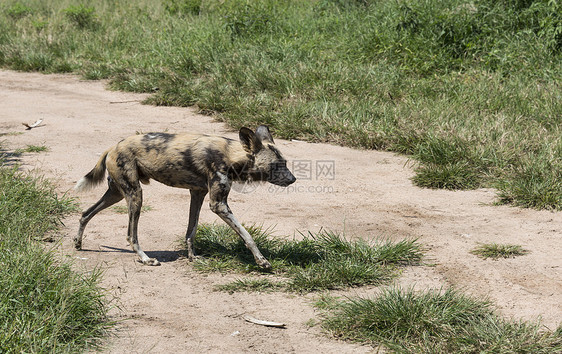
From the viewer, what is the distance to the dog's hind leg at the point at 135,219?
4.97 metres

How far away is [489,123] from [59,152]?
4.88m

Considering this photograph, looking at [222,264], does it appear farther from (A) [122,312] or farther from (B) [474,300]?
(B) [474,300]

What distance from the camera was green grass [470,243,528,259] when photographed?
5211 mm

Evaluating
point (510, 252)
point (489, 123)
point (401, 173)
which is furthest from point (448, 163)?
point (510, 252)

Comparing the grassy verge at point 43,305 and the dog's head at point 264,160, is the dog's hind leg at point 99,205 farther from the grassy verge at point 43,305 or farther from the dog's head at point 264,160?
the dog's head at point 264,160

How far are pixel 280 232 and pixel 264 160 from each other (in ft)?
3.38

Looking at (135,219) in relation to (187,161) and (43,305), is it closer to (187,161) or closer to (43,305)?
(187,161)

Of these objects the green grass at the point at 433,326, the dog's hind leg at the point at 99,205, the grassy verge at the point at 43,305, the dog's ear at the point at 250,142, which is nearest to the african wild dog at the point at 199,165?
the dog's ear at the point at 250,142

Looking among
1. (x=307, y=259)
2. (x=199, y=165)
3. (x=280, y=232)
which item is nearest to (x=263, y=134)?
(x=199, y=165)

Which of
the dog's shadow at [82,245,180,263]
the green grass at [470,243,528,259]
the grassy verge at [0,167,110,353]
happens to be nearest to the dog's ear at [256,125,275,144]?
the dog's shadow at [82,245,180,263]

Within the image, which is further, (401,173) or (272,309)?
(401,173)

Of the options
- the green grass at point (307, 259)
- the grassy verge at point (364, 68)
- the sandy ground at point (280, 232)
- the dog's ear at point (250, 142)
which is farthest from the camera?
the grassy verge at point (364, 68)

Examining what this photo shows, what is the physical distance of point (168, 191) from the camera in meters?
6.78

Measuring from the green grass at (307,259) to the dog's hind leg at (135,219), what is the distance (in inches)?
14.0
